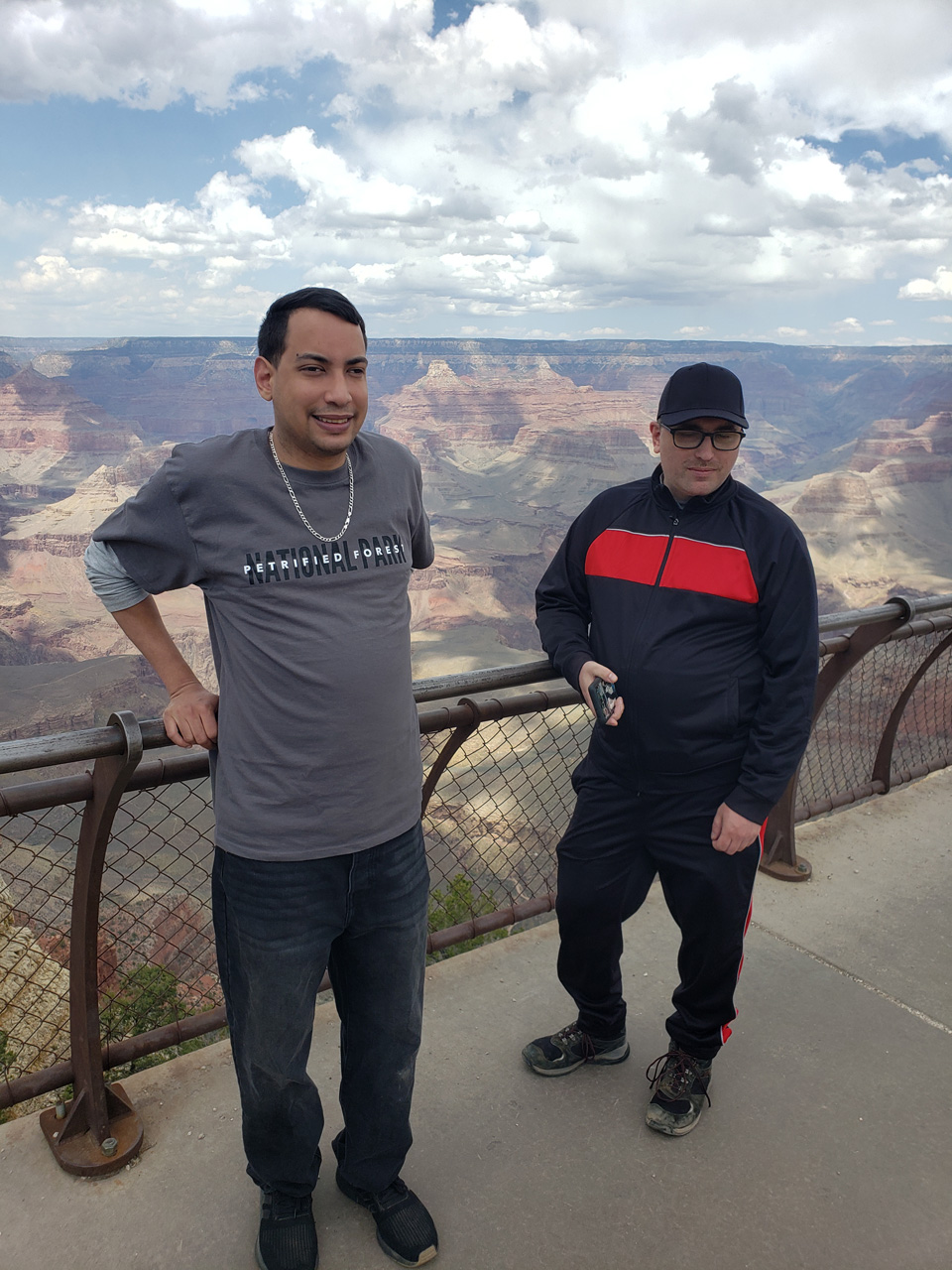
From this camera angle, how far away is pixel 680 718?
208cm

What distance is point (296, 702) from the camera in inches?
63.9

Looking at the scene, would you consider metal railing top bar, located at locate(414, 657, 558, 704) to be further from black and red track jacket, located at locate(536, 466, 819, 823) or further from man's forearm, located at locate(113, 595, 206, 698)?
man's forearm, located at locate(113, 595, 206, 698)

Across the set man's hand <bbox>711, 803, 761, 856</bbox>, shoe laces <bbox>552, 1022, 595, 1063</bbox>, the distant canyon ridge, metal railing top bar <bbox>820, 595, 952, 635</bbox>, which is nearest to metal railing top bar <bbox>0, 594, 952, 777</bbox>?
metal railing top bar <bbox>820, 595, 952, 635</bbox>

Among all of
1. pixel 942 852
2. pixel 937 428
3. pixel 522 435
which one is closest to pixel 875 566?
pixel 937 428

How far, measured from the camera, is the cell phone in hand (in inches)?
→ 83.1

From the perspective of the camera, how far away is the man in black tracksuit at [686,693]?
2027 millimetres

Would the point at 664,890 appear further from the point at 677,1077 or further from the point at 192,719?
the point at 192,719

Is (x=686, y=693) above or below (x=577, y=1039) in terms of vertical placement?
above

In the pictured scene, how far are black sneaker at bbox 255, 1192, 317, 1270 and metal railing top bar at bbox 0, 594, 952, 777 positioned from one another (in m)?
1.01

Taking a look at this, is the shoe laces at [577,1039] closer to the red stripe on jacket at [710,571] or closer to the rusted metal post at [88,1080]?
the rusted metal post at [88,1080]

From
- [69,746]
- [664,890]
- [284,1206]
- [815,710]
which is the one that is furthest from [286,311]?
[815,710]

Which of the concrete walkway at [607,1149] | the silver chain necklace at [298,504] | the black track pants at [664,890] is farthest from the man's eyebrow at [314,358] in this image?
the concrete walkway at [607,1149]

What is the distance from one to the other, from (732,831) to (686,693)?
35 centimetres

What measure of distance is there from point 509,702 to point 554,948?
3.31ft
